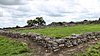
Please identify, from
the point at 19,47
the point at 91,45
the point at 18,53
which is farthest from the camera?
the point at 19,47

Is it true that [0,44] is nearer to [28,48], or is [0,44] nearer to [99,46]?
[28,48]

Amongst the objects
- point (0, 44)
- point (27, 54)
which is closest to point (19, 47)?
point (27, 54)

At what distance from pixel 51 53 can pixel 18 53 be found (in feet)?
14.3

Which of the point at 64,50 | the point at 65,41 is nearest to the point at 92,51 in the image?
the point at 64,50

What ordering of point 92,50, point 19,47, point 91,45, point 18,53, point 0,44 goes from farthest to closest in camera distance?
point 0,44 → point 19,47 → point 18,53 → point 91,45 → point 92,50

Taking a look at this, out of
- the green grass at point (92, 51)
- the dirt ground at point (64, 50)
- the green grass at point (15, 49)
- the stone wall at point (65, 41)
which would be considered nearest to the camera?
the green grass at point (92, 51)

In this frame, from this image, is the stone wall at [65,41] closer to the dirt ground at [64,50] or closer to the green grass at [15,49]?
the dirt ground at [64,50]

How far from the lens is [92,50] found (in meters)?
21.0

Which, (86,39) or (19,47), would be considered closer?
(86,39)

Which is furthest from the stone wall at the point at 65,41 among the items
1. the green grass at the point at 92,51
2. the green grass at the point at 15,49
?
the green grass at the point at 92,51

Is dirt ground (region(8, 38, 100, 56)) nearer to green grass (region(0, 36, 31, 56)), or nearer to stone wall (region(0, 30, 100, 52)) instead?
stone wall (region(0, 30, 100, 52))

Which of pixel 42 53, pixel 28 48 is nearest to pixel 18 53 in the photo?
pixel 28 48

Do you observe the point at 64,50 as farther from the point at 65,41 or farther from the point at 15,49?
the point at 15,49

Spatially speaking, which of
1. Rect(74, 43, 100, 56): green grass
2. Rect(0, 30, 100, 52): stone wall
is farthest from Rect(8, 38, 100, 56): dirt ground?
Rect(74, 43, 100, 56): green grass
